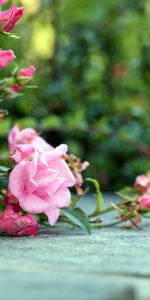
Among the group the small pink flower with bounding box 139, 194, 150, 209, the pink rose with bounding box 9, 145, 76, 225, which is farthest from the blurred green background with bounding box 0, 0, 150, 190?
the pink rose with bounding box 9, 145, 76, 225

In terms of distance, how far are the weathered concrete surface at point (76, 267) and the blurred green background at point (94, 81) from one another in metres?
1.45

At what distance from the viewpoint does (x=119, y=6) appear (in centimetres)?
368

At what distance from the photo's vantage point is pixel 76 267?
75cm

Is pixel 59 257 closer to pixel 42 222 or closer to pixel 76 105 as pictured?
pixel 42 222

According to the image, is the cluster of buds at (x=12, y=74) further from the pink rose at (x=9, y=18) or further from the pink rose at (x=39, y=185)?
the pink rose at (x=39, y=185)

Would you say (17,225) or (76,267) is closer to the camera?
(76,267)

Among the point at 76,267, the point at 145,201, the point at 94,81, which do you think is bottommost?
the point at 94,81

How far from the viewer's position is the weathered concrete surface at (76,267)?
600 mm

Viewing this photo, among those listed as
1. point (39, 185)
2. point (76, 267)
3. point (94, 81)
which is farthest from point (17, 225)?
point (94, 81)

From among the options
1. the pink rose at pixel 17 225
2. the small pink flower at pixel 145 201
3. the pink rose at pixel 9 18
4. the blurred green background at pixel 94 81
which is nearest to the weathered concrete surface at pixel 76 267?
the pink rose at pixel 17 225

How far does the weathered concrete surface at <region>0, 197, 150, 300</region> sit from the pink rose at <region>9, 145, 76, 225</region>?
5 centimetres

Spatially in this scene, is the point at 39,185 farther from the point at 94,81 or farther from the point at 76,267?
the point at 94,81

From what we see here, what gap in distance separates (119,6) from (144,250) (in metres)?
2.88

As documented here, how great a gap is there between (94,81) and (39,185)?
218cm
